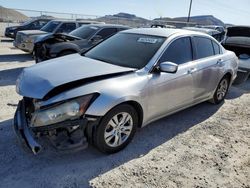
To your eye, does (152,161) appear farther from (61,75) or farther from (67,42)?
(67,42)

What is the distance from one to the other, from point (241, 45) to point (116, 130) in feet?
20.3

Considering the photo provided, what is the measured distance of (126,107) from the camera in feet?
11.5

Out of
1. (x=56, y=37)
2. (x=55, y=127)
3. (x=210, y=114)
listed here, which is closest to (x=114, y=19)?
(x=56, y=37)

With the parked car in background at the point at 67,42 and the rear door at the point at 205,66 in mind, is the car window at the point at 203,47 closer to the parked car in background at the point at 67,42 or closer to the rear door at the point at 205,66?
the rear door at the point at 205,66

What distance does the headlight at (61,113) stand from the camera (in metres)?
3.02

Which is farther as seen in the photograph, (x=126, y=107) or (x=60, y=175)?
(x=126, y=107)

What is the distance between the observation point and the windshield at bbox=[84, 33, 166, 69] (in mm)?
3996

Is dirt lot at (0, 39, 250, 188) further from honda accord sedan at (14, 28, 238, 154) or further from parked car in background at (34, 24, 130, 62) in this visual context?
parked car in background at (34, 24, 130, 62)

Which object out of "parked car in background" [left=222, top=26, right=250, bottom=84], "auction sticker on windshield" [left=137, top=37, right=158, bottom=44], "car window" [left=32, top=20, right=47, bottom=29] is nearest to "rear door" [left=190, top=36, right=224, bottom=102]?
"auction sticker on windshield" [left=137, top=37, right=158, bottom=44]

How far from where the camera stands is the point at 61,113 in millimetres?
3021

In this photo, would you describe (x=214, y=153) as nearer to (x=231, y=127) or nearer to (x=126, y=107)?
(x=231, y=127)

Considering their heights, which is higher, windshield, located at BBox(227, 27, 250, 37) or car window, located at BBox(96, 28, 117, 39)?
windshield, located at BBox(227, 27, 250, 37)

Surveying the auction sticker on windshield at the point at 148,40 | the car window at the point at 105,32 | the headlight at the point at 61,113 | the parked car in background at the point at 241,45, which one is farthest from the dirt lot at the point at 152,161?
the car window at the point at 105,32

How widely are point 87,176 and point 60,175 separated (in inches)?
12.6
